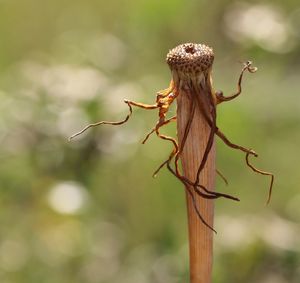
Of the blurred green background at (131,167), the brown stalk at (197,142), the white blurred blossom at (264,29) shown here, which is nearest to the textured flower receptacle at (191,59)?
the brown stalk at (197,142)

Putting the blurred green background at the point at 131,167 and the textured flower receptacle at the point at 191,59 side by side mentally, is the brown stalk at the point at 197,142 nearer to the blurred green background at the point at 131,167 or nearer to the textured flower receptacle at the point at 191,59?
the textured flower receptacle at the point at 191,59

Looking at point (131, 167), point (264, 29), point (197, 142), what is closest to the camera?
point (197, 142)

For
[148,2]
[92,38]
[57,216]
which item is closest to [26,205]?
[57,216]

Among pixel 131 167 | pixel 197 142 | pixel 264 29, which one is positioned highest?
pixel 264 29

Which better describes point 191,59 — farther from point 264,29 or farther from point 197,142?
point 264,29

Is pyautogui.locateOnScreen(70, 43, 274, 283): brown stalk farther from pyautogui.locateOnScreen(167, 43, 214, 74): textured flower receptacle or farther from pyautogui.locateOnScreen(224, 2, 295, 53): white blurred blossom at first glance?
pyautogui.locateOnScreen(224, 2, 295, 53): white blurred blossom

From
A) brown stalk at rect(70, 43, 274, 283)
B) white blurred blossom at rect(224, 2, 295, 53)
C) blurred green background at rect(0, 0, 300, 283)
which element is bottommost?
brown stalk at rect(70, 43, 274, 283)

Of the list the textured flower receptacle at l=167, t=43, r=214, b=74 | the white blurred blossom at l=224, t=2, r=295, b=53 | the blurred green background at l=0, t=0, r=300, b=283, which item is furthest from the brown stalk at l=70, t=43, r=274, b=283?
the white blurred blossom at l=224, t=2, r=295, b=53

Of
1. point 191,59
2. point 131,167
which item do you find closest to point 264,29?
point 131,167
